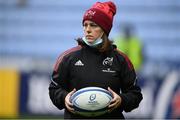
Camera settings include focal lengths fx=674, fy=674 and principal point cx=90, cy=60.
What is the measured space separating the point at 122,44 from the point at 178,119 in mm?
2770

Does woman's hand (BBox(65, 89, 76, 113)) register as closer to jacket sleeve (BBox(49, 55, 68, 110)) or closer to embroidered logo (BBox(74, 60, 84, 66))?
jacket sleeve (BBox(49, 55, 68, 110))

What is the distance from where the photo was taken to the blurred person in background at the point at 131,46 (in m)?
12.1

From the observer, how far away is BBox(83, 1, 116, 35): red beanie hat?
4.52 metres

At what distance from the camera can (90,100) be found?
4355 millimetres

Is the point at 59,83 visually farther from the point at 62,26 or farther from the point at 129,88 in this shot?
the point at 62,26

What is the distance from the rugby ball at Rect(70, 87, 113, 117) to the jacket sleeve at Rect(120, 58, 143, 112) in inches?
7.7

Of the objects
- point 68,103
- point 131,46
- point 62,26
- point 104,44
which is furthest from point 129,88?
point 62,26

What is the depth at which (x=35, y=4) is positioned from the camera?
45.8 ft

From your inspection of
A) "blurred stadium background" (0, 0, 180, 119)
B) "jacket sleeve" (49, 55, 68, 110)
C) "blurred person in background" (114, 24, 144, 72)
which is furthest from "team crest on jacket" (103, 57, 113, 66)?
"blurred stadium background" (0, 0, 180, 119)

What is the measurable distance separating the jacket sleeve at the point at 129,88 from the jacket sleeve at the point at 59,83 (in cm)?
39

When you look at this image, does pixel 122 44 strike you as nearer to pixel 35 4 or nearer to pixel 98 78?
pixel 35 4

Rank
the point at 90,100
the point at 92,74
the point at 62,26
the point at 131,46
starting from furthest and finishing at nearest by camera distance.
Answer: the point at 62,26 < the point at 131,46 < the point at 92,74 < the point at 90,100

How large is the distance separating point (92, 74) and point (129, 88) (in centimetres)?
32

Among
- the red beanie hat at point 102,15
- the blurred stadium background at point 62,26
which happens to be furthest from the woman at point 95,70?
the blurred stadium background at point 62,26
